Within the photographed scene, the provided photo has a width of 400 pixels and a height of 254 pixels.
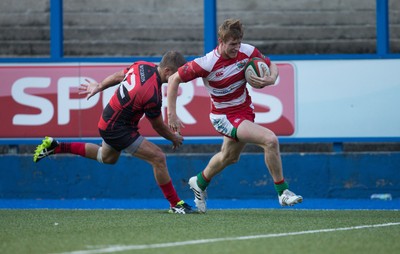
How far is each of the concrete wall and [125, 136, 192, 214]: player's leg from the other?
30.0ft

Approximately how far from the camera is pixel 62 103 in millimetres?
13961

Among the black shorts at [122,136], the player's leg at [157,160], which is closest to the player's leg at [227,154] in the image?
the player's leg at [157,160]

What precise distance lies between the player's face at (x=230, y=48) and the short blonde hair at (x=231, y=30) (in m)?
0.04

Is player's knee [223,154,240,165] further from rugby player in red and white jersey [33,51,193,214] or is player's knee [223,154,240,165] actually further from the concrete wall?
the concrete wall

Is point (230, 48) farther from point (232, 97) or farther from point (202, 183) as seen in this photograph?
point (202, 183)

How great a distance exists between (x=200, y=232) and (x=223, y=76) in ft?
7.68

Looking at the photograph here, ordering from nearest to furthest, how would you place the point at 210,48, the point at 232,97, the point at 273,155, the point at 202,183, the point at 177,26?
the point at 273,155 → the point at 232,97 → the point at 202,183 → the point at 210,48 → the point at 177,26

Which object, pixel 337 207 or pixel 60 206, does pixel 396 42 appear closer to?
pixel 337 207

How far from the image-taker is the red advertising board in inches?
546

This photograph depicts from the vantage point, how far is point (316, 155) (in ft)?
45.1

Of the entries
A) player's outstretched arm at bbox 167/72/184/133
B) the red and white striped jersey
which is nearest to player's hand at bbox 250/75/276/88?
the red and white striped jersey

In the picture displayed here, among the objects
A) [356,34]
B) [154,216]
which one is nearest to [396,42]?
[356,34]

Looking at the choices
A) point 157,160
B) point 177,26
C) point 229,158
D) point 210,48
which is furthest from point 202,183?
point 177,26

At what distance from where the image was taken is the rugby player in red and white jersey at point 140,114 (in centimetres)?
1039
